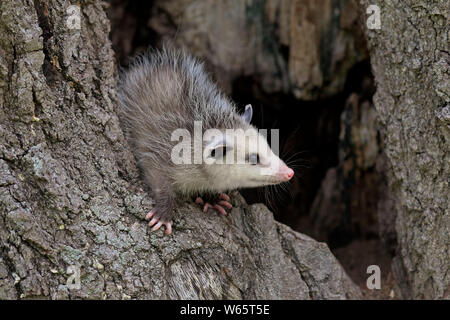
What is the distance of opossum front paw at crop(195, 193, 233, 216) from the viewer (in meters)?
3.10

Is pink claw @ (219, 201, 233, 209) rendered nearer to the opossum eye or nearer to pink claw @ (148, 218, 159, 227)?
the opossum eye

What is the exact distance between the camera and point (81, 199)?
2602mm

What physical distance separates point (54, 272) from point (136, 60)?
1.89 meters

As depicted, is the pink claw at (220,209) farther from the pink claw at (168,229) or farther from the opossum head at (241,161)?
the pink claw at (168,229)

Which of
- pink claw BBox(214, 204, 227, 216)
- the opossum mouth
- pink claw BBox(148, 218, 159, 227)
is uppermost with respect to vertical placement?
the opossum mouth

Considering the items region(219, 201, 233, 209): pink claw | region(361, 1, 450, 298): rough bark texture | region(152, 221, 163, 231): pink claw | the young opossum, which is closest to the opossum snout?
the young opossum

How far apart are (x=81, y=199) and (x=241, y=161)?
0.91 metres

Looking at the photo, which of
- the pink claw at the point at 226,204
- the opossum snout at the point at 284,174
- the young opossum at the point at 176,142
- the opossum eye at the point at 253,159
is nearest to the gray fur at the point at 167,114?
the young opossum at the point at 176,142

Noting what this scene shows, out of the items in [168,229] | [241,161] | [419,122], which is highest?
[419,122]

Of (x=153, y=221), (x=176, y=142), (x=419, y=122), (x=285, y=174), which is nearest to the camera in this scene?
(x=153, y=221)

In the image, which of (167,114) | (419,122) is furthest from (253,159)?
(419,122)

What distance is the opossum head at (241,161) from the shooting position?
305 centimetres

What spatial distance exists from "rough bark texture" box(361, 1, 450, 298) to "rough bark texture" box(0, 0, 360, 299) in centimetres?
76

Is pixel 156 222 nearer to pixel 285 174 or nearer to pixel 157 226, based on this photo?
pixel 157 226
